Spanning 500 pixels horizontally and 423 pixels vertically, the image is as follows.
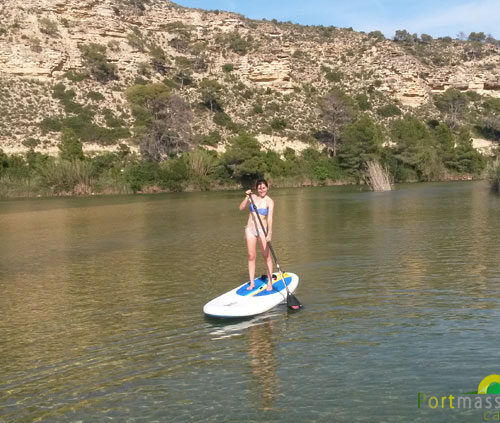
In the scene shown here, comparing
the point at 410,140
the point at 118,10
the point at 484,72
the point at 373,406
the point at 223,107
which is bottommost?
the point at 373,406

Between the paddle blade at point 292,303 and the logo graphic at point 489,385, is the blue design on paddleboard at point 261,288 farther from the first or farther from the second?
the logo graphic at point 489,385

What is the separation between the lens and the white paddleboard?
31.9ft

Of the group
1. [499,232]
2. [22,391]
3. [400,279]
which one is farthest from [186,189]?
[22,391]

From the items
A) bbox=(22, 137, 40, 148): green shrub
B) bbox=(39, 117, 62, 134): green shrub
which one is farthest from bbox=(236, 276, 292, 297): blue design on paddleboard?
bbox=(39, 117, 62, 134): green shrub

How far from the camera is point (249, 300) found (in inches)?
401

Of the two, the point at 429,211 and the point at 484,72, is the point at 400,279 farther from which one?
the point at 484,72

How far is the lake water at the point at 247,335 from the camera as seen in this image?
655 centimetres

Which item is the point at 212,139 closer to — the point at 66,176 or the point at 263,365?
the point at 66,176

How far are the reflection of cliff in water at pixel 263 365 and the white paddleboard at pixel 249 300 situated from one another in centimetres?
42

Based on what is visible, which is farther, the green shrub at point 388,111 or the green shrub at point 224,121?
the green shrub at point 388,111

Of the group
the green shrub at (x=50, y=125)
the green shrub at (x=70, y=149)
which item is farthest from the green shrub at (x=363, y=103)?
the green shrub at (x=70, y=149)

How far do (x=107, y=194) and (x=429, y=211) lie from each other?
3850cm

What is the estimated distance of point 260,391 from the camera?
6812mm

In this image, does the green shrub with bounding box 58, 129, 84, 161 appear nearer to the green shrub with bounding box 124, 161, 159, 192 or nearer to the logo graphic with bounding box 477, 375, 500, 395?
the green shrub with bounding box 124, 161, 159, 192
